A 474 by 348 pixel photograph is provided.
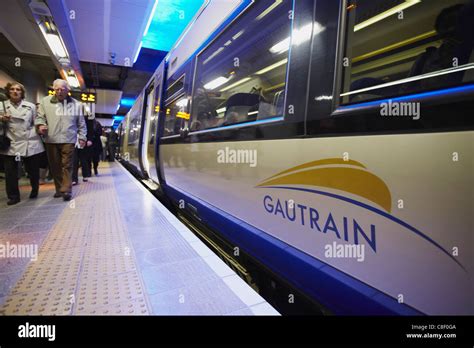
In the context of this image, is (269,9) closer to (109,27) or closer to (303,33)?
(303,33)

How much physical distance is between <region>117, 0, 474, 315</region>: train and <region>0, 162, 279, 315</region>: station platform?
15.5 inches

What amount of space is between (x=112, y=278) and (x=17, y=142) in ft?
10.4

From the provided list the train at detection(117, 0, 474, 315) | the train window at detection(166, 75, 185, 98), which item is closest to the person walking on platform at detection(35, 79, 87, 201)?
the train window at detection(166, 75, 185, 98)

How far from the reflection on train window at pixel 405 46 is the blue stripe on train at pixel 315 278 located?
83cm

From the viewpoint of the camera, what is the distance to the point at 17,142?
3406 mm

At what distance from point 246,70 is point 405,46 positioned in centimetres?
128

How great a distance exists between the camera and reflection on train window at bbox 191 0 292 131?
73.5 inches

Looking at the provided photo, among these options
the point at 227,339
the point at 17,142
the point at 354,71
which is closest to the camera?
the point at 227,339

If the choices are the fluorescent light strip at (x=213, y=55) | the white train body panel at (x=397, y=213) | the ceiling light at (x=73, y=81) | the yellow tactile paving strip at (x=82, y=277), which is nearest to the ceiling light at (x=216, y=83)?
the fluorescent light strip at (x=213, y=55)

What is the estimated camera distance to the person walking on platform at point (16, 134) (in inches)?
132

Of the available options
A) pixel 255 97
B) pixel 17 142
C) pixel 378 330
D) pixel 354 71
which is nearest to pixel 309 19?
pixel 354 71

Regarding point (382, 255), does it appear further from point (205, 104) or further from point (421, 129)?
point (205, 104)

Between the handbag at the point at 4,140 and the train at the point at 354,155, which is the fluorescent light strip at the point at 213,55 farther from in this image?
the handbag at the point at 4,140

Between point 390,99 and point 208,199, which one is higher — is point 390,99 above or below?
above
